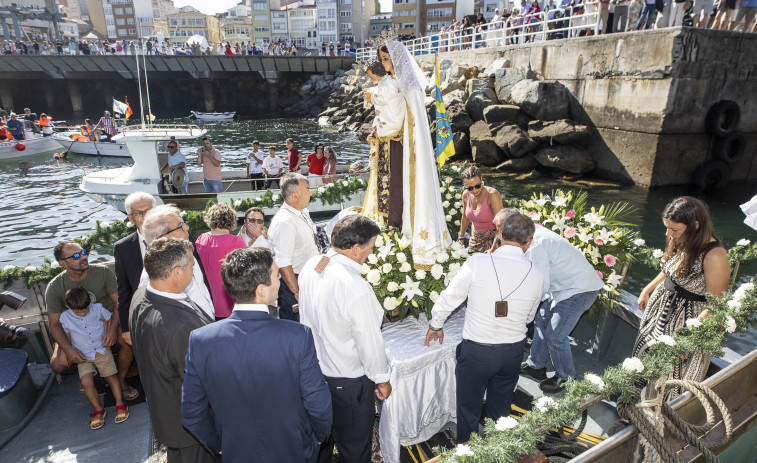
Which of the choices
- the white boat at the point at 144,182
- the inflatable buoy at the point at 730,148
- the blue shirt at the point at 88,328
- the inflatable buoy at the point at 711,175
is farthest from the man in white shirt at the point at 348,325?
the inflatable buoy at the point at 730,148

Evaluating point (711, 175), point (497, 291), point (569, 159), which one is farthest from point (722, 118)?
point (497, 291)

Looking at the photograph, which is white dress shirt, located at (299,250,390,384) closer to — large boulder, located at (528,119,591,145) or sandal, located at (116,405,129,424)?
sandal, located at (116,405,129,424)

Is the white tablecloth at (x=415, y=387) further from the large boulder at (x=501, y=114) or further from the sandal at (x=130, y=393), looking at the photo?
the large boulder at (x=501, y=114)

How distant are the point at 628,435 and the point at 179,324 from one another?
2370mm

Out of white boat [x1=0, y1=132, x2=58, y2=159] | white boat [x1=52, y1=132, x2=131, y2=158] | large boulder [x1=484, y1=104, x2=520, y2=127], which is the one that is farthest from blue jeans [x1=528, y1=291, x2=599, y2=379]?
white boat [x1=0, y1=132, x2=58, y2=159]

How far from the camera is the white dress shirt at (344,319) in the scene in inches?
103

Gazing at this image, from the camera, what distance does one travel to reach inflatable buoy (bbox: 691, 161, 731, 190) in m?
15.6

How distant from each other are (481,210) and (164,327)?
366 cm

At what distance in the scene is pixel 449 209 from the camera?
6.52m

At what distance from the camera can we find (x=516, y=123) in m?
19.2

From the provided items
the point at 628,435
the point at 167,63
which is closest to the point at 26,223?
the point at 628,435

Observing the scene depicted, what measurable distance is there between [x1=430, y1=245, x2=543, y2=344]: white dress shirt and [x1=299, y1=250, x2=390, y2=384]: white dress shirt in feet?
2.21

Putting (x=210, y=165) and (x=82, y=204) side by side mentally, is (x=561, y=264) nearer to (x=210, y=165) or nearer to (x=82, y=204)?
(x=210, y=165)

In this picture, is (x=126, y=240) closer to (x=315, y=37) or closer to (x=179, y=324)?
(x=179, y=324)
